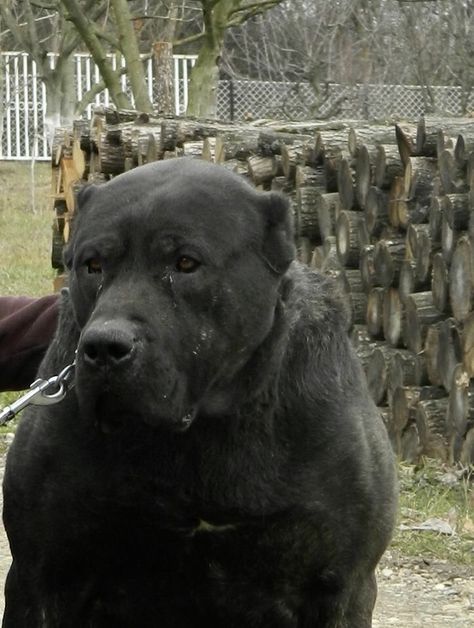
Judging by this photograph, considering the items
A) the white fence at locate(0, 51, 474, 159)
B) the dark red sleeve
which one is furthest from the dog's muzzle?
the white fence at locate(0, 51, 474, 159)

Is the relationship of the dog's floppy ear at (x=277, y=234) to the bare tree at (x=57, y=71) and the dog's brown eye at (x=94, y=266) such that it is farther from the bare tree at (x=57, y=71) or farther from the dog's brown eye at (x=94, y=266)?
the bare tree at (x=57, y=71)

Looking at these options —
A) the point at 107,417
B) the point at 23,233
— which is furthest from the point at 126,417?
the point at 23,233

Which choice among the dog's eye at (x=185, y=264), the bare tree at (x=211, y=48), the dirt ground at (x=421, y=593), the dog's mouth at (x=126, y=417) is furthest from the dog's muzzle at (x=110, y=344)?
the bare tree at (x=211, y=48)

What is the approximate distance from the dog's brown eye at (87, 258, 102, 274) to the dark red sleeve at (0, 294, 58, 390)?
45.4 inches

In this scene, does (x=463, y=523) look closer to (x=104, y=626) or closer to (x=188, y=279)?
(x=104, y=626)

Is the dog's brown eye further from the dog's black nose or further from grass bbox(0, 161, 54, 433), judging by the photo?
grass bbox(0, 161, 54, 433)

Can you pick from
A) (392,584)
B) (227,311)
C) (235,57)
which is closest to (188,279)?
(227,311)

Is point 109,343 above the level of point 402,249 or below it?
above

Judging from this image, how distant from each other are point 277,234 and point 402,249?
380 centimetres

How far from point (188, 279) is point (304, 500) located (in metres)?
0.64

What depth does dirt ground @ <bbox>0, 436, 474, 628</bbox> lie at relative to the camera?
479 cm

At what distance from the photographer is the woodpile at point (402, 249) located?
6391 mm

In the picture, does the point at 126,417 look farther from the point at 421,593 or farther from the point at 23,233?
the point at 23,233

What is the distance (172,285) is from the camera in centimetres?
281
